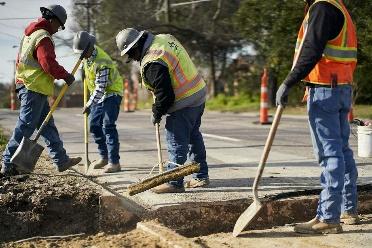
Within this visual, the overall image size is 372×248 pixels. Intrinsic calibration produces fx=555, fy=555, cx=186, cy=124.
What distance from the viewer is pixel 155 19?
96.3 feet

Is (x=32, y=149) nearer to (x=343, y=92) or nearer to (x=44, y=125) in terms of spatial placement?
(x=44, y=125)

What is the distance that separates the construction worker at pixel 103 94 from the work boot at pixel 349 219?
3.06m

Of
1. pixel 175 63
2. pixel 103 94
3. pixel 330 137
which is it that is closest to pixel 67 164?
pixel 103 94

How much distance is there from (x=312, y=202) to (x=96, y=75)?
3108 mm

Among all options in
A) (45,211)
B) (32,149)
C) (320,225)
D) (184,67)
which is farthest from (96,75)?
(320,225)

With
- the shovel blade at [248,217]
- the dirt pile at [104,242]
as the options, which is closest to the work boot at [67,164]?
the dirt pile at [104,242]

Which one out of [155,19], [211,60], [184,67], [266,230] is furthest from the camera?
[211,60]

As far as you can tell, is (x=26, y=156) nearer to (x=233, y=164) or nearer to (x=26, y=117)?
(x=26, y=117)

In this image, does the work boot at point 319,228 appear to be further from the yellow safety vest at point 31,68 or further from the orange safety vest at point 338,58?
the yellow safety vest at point 31,68

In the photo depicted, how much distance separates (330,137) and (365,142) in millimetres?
3973

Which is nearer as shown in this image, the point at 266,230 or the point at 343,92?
the point at 343,92

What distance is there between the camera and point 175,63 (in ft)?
16.7

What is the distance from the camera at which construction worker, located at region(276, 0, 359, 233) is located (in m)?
3.84

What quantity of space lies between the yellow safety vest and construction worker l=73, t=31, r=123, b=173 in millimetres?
562
